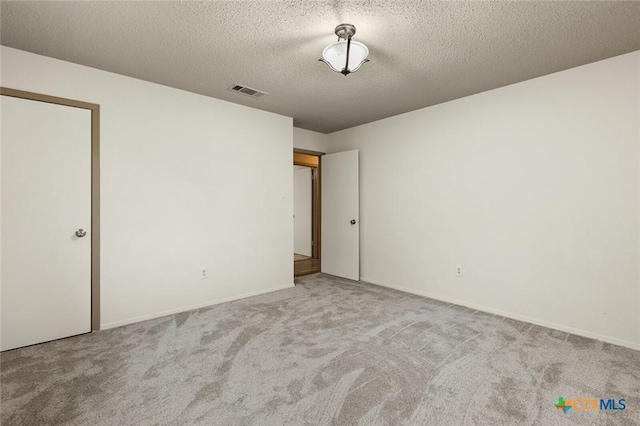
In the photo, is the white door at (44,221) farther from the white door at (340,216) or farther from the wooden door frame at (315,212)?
the white door at (340,216)

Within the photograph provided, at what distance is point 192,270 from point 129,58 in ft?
7.18

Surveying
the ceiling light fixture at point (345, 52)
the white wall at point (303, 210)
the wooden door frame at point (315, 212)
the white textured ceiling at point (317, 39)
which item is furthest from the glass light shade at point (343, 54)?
the white wall at point (303, 210)

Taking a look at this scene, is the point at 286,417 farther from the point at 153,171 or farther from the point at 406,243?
the point at 406,243

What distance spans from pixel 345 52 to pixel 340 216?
2.98 m

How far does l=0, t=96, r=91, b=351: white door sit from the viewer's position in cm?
245

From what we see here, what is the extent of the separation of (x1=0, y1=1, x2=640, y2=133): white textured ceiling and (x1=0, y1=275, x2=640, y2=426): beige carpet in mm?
2461

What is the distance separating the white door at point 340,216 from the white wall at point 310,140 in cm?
23

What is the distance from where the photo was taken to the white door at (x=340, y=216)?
470cm

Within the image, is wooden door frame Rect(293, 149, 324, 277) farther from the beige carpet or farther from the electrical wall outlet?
the electrical wall outlet

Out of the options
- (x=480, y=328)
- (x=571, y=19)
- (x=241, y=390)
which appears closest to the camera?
(x=241, y=390)

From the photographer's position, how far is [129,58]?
8.62 ft

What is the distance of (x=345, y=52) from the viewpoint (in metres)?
2.23

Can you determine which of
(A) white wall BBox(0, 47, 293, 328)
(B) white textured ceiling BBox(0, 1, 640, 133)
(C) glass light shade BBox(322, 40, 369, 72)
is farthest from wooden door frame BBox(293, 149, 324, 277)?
(C) glass light shade BBox(322, 40, 369, 72)

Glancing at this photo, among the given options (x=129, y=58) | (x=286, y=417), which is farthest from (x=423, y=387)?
(x=129, y=58)
